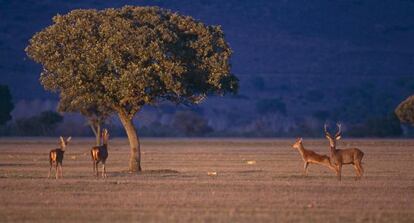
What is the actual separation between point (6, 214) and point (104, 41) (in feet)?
56.8

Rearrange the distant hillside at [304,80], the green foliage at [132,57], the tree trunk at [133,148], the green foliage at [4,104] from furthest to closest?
the distant hillside at [304,80] → the green foliage at [4,104] → the tree trunk at [133,148] → the green foliage at [132,57]

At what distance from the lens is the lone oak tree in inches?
1695

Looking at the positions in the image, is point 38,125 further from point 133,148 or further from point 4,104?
point 133,148

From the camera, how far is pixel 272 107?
15938cm

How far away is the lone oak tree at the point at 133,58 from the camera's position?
43.1 m

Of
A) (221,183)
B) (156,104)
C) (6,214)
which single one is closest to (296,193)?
(221,183)

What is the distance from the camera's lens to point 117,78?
43.4 metres

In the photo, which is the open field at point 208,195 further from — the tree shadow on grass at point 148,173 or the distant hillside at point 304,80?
the distant hillside at point 304,80

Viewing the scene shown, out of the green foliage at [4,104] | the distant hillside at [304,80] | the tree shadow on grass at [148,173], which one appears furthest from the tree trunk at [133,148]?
the distant hillside at [304,80]

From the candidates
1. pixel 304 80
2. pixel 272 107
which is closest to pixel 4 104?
pixel 272 107

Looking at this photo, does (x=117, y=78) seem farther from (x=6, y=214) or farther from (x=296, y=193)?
(x=6, y=214)

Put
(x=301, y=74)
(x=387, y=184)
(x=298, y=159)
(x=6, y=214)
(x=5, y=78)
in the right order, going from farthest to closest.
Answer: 1. (x=301, y=74)
2. (x=5, y=78)
3. (x=298, y=159)
4. (x=387, y=184)
5. (x=6, y=214)

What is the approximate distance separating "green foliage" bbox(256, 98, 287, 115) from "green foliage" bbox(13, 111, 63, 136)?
4949 centimetres

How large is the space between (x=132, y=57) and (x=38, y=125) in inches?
2888
